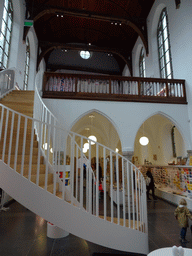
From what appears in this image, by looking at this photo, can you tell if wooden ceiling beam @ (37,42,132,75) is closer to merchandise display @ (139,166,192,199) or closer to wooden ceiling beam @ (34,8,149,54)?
wooden ceiling beam @ (34,8,149,54)

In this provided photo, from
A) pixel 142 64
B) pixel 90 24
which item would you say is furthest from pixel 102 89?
pixel 90 24

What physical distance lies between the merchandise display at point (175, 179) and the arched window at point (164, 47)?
16.2 feet

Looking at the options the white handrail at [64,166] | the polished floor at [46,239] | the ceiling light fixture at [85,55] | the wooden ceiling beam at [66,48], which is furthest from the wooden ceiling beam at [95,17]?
the polished floor at [46,239]

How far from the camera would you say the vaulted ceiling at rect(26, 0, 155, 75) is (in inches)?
426

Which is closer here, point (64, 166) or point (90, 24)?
point (64, 166)

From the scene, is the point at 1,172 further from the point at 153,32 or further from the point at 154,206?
the point at 153,32

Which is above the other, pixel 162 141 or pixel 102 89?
pixel 102 89

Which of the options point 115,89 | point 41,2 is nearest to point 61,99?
point 115,89

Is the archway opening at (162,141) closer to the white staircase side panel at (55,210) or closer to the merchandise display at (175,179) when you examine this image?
the merchandise display at (175,179)

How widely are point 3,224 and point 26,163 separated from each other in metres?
2.40

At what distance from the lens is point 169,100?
840 centimetres

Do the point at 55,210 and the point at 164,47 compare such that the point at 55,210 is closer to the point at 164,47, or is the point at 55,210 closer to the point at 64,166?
the point at 64,166

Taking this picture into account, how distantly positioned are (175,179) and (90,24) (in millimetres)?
11551

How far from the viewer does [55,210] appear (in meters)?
2.72
